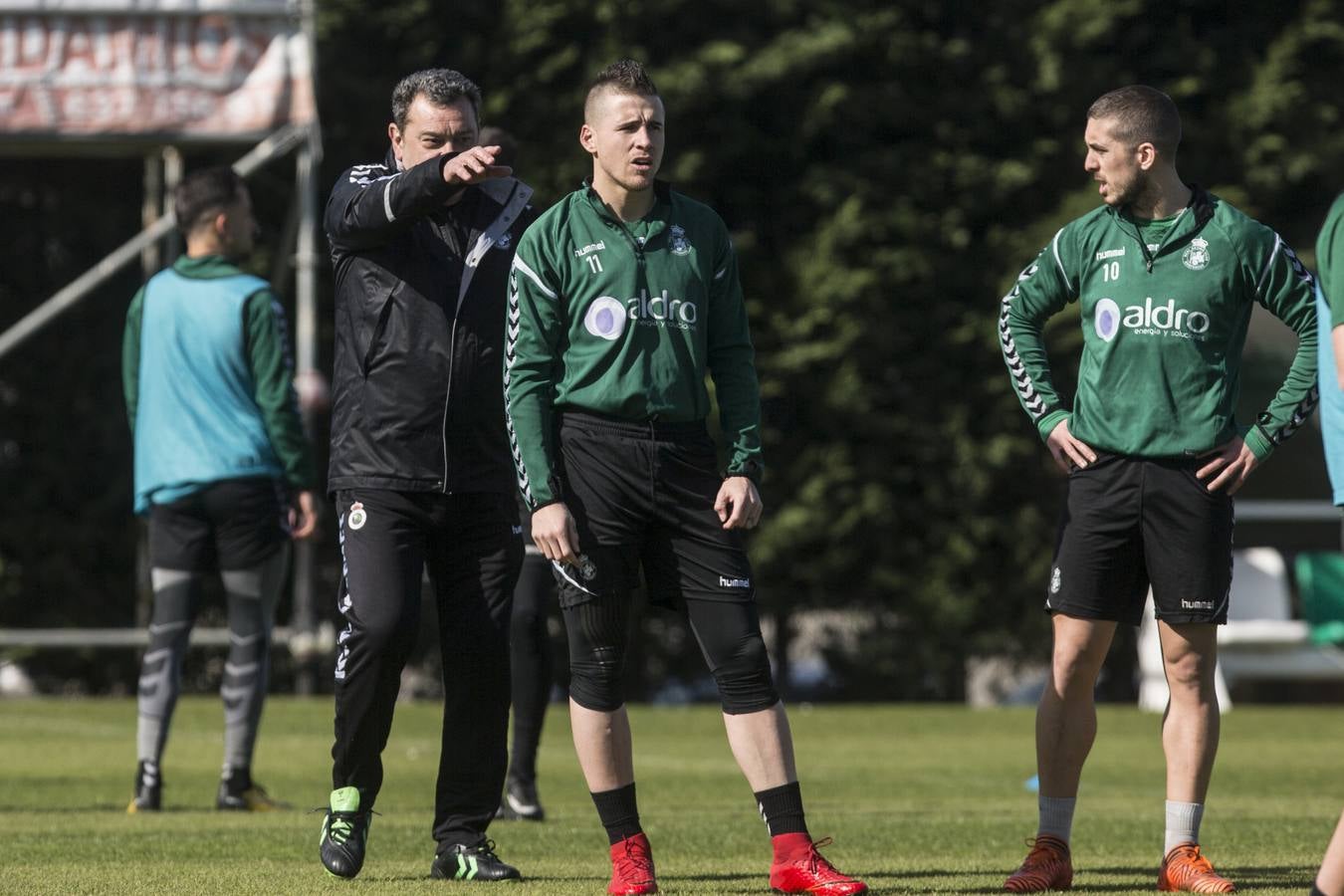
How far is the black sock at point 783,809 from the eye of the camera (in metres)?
5.45

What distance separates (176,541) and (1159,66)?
12842mm

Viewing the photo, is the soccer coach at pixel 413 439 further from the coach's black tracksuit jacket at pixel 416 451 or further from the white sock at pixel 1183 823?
the white sock at pixel 1183 823

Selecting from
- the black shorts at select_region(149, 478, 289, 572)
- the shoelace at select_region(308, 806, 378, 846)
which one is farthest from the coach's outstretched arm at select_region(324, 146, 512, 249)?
the black shorts at select_region(149, 478, 289, 572)

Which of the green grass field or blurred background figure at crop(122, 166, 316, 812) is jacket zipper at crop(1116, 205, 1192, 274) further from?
blurred background figure at crop(122, 166, 316, 812)

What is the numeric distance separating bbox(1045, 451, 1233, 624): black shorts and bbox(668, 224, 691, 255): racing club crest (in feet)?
4.06

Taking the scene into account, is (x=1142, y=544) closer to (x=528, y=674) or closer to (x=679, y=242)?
(x=679, y=242)

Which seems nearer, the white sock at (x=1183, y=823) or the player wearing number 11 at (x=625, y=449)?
the player wearing number 11 at (x=625, y=449)

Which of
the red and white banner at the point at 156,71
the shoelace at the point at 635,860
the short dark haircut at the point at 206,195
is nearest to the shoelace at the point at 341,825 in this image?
the shoelace at the point at 635,860

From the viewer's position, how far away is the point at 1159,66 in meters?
19.1

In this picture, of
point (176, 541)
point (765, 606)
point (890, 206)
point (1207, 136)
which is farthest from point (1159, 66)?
point (176, 541)

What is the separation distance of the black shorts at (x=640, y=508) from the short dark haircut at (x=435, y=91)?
1.04 metres

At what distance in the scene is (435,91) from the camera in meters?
6.05

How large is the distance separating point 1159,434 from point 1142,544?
0.31 meters

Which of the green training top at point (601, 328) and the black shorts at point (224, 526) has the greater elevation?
the green training top at point (601, 328)
